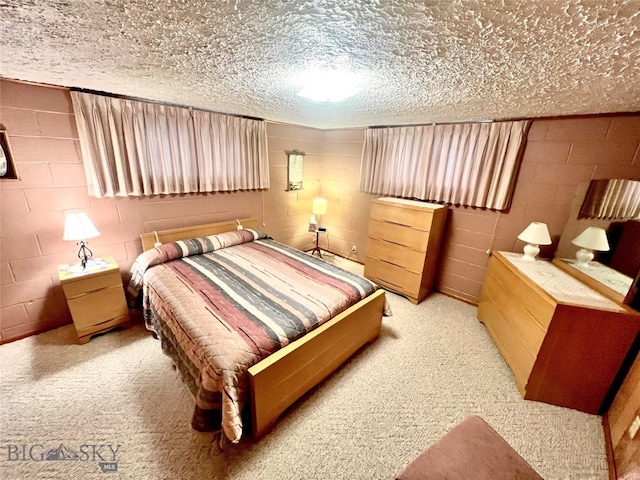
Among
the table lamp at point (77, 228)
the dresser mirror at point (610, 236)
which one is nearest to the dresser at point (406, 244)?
the dresser mirror at point (610, 236)

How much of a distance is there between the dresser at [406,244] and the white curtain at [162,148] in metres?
1.71

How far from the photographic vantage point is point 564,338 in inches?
63.2

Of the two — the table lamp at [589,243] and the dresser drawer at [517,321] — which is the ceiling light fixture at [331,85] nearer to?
the dresser drawer at [517,321]

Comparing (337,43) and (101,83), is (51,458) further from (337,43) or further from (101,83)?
(337,43)

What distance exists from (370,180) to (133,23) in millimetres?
2986

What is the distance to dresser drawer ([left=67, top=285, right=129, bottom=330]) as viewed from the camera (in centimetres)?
202

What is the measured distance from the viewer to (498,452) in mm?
1066

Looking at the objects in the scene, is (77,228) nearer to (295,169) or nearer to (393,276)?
(295,169)

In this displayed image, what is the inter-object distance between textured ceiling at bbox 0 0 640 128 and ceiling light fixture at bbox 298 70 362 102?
0.07 m

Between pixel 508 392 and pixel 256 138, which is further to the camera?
pixel 256 138

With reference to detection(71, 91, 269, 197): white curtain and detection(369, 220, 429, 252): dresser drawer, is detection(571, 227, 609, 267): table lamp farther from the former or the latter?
detection(71, 91, 269, 197): white curtain

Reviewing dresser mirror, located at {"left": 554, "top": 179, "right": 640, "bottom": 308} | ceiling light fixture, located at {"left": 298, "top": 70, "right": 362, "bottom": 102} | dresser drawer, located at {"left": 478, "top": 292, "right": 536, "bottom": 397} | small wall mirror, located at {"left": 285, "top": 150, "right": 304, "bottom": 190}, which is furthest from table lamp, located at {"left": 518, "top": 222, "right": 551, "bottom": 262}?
small wall mirror, located at {"left": 285, "top": 150, "right": 304, "bottom": 190}

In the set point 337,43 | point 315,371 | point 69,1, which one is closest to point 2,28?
point 69,1

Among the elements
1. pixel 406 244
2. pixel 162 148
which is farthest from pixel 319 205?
pixel 162 148
